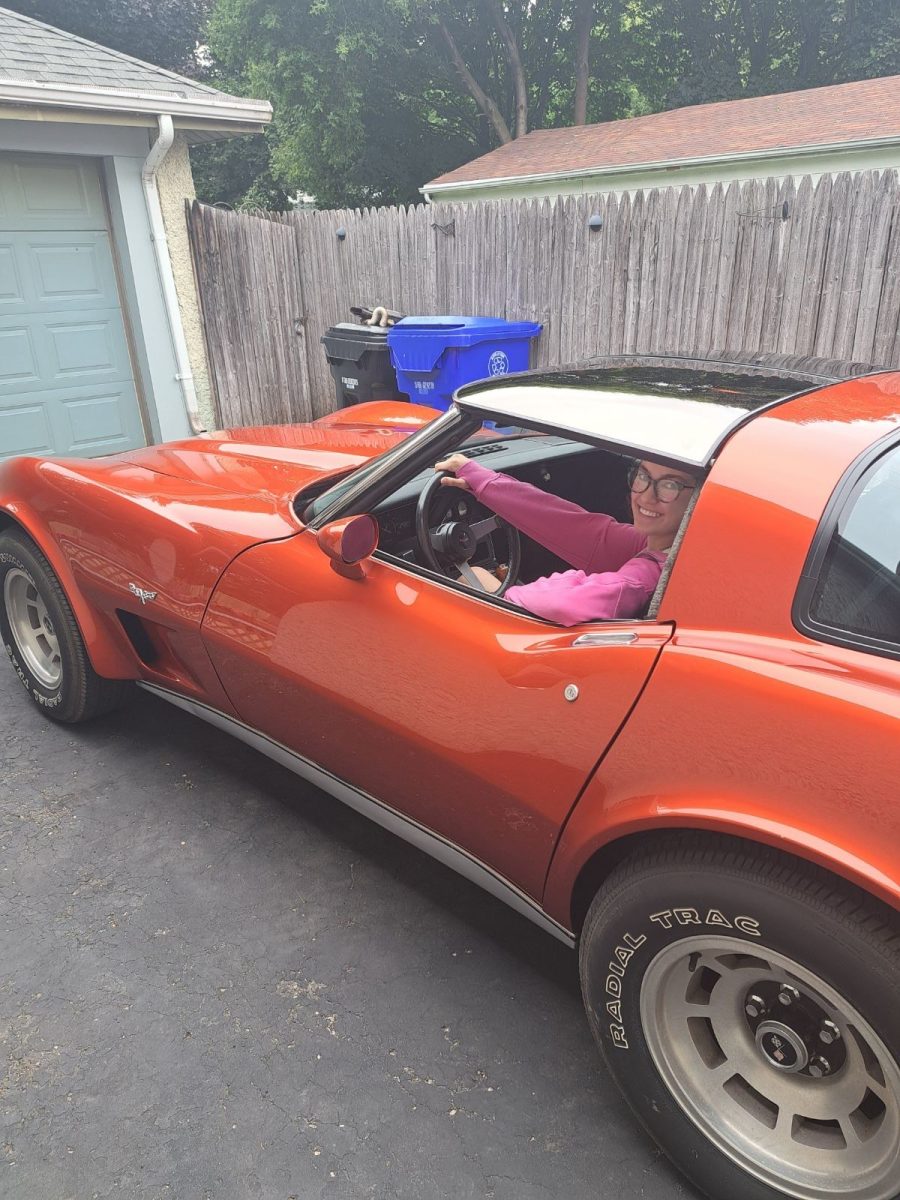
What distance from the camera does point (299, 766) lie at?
252 cm

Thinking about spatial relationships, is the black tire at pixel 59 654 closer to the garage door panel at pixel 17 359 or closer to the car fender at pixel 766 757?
the car fender at pixel 766 757

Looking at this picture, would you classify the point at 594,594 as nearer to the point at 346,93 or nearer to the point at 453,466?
the point at 453,466

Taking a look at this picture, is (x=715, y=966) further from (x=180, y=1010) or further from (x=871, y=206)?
(x=871, y=206)

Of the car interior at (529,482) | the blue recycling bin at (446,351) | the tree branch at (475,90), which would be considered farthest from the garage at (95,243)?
the tree branch at (475,90)

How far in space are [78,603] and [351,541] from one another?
1395 mm

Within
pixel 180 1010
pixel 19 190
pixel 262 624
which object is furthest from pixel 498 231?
pixel 180 1010

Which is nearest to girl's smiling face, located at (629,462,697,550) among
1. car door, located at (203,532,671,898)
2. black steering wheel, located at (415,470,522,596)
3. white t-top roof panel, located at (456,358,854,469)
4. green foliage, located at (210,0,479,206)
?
white t-top roof panel, located at (456,358,854,469)

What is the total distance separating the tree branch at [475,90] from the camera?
2352 centimetres

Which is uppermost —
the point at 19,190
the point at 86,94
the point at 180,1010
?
the point at 86,94

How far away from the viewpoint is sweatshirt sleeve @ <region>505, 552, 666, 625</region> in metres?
1.83

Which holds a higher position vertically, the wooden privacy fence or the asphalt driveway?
the wooden privacy fence

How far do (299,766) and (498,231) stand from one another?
20.7 ft

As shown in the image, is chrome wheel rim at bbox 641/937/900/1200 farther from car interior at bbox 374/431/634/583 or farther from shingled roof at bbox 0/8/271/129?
shingled roof at bbox 0/8/271/129

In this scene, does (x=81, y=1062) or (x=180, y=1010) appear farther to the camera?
(x=180, y=1010)
